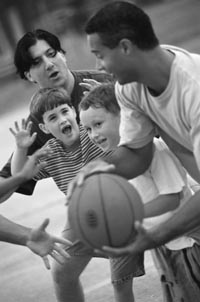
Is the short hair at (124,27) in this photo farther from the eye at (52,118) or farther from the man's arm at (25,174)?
the eye at (52,118)

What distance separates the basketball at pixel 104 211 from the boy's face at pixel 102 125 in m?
0.83

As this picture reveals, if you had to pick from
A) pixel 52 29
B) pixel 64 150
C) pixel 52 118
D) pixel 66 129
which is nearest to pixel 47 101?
pixel 52 118

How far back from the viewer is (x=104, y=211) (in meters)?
3.70

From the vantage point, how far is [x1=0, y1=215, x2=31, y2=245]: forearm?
15.0ft

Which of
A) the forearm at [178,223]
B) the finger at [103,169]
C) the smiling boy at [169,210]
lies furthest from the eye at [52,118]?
the forearm at [178,223]

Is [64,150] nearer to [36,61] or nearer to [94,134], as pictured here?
[94,134]

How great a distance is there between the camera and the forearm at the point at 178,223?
351cm

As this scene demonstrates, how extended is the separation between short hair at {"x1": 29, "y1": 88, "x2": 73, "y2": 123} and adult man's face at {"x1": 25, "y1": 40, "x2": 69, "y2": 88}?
0.40 ft

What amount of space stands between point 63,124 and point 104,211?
4.81 ft

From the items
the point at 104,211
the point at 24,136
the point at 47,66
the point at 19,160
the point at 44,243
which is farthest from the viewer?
the point at 47,66

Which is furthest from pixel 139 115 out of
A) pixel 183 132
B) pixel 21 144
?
pixel 21 144

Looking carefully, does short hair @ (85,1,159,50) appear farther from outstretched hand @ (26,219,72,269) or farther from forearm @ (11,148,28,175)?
forearm @ (11,148,28,175)

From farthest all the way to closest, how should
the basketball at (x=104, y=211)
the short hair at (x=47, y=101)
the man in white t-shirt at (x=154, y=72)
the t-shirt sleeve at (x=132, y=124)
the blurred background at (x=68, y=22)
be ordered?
1. the blurred background at (x=68, y=22)
2. the short hair at (x=47, y=101)
3. the t-shirt sleeve at (x=132, y=124)
4. the basketball at (x=104, y=211)
5. the man in white t-shirt at (x=154, y=72)

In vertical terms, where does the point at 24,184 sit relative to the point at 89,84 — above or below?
below
